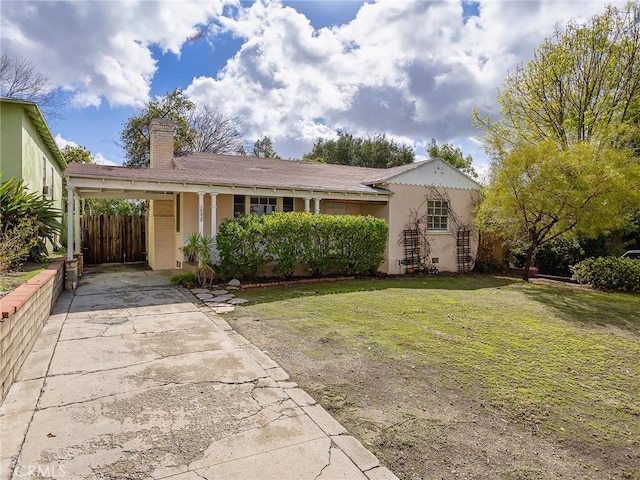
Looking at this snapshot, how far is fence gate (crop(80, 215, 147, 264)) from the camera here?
14094 mm

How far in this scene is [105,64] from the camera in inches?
506

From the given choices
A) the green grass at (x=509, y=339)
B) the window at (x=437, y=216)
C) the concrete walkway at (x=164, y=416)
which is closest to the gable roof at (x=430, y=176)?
the window at (x=437, y=216)

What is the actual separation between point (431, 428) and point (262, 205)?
10347 millimetres

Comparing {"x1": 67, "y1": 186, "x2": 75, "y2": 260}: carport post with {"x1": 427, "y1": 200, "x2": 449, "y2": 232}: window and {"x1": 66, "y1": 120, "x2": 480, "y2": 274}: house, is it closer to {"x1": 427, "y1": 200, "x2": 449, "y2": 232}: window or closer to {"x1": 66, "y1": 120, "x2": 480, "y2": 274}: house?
{"x1": 66, "y1": 120, "x2": 480, "y2": 274}: house

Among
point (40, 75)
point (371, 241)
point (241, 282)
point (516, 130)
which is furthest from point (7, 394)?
point (40, 75)

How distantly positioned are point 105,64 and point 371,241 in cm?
1133

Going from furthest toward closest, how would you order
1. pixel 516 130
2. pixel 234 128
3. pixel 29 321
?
pixel 234 128
pixel 516 130
pixel 29 321

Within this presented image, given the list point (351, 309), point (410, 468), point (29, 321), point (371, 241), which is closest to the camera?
point (410, 468)

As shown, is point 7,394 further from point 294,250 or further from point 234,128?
point 234,128

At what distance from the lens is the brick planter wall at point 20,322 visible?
11.4 feet

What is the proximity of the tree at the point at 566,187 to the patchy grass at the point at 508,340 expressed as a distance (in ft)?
7.50

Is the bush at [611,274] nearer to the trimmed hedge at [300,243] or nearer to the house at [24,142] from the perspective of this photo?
the trimmed hedge at [300,243]

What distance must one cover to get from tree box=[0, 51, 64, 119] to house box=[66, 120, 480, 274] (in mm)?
13048

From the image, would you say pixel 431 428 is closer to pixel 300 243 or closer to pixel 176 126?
pixel 300 243
